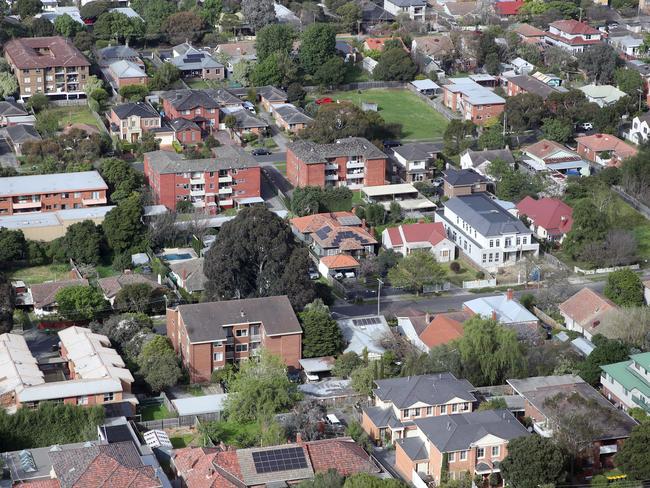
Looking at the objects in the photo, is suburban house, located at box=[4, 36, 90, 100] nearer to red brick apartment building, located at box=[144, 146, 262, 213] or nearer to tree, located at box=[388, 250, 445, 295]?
red brick apartment building, located at box=[144, 146, 262, 213]

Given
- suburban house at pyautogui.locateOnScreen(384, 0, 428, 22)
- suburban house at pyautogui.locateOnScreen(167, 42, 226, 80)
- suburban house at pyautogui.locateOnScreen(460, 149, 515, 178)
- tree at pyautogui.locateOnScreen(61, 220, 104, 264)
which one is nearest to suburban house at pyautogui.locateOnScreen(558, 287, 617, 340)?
suburban house at pyautogui.locateOnScreen(460, 149, 515, 178)

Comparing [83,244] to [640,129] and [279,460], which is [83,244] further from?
[640,129]

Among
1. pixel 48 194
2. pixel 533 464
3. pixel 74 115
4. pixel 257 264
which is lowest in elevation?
pixel 74 115

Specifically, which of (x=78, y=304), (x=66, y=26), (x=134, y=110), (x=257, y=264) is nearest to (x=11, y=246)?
(x=78, y=304)

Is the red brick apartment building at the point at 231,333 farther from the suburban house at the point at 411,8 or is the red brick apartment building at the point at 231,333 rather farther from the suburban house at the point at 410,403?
the suburban house at the point at 411,8

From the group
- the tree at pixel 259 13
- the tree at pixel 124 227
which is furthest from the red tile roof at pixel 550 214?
the tree at pixel 259 13
